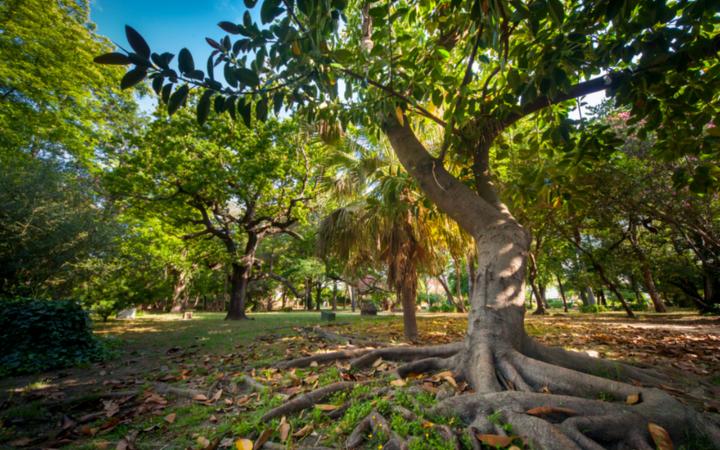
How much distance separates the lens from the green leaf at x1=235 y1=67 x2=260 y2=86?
5.62ft

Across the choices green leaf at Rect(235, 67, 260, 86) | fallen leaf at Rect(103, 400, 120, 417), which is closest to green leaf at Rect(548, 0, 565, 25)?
green leaf at Rect(235, 67, 260, 86)

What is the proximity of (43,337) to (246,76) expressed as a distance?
750cm

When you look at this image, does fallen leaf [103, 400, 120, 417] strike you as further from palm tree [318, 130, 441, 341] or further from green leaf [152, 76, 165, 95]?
palm tree [318, 130, 441, 341]

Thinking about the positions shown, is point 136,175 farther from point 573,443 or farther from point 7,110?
point 573,443

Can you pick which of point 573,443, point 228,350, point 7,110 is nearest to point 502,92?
point 573,443

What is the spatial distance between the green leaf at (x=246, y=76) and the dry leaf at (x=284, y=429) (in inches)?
101

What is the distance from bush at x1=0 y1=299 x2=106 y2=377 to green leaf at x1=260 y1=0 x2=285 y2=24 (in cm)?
719

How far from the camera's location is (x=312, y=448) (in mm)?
2070

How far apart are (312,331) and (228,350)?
2612mm

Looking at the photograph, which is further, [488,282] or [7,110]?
[7,110]

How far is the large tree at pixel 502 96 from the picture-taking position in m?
1.88

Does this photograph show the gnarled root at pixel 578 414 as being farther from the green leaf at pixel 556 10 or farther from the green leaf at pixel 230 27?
the green leaf at pixel 230 27

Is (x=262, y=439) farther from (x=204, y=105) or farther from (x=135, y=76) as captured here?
(x=135, y=76)

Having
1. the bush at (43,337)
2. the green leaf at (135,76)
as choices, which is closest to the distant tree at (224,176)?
the bush at (43,337)
